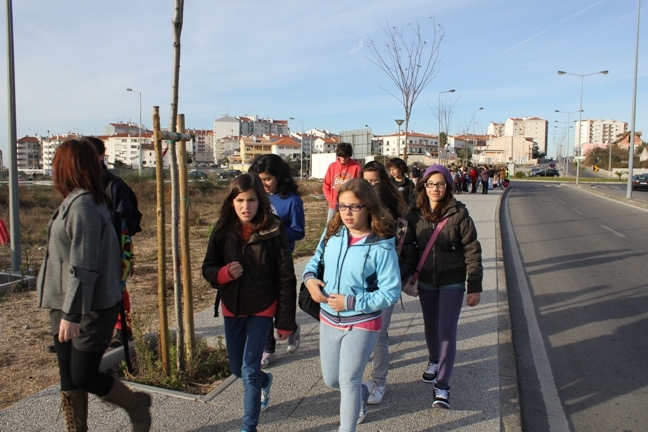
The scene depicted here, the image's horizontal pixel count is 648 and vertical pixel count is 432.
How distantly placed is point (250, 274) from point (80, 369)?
1.01m

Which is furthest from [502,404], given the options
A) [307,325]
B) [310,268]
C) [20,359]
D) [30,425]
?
[20,359]

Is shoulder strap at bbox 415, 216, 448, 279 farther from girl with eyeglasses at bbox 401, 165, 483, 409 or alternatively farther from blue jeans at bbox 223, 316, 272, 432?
blue jeans at bbox 223, 316, 272, 432

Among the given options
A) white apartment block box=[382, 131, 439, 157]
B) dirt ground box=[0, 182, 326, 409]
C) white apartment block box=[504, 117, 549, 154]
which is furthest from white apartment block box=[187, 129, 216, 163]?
dirt ground box=[0, 182, 326, 409]

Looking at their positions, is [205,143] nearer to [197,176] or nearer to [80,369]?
[197,176]

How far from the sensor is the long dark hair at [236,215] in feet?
10.3

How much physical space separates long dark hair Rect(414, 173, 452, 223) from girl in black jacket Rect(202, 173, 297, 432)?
1.14 meters

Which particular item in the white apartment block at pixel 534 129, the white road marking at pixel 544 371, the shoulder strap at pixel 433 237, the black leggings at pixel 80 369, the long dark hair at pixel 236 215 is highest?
the white apartment block at pixel 534 129

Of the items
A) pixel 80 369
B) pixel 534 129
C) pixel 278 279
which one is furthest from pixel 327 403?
pixel 534 129

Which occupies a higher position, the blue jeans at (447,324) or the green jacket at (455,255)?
the green jacket at (455,255)

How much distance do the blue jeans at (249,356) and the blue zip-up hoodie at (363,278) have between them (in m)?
0.43

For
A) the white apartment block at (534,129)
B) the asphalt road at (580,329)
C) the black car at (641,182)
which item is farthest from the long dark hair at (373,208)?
the white apartment block at (534,129)

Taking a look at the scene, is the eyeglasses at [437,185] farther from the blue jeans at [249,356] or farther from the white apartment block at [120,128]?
the white apartment block at [120,128]

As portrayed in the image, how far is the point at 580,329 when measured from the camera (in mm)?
5844

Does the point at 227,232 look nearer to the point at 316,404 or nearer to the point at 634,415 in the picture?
the point at 316,404
